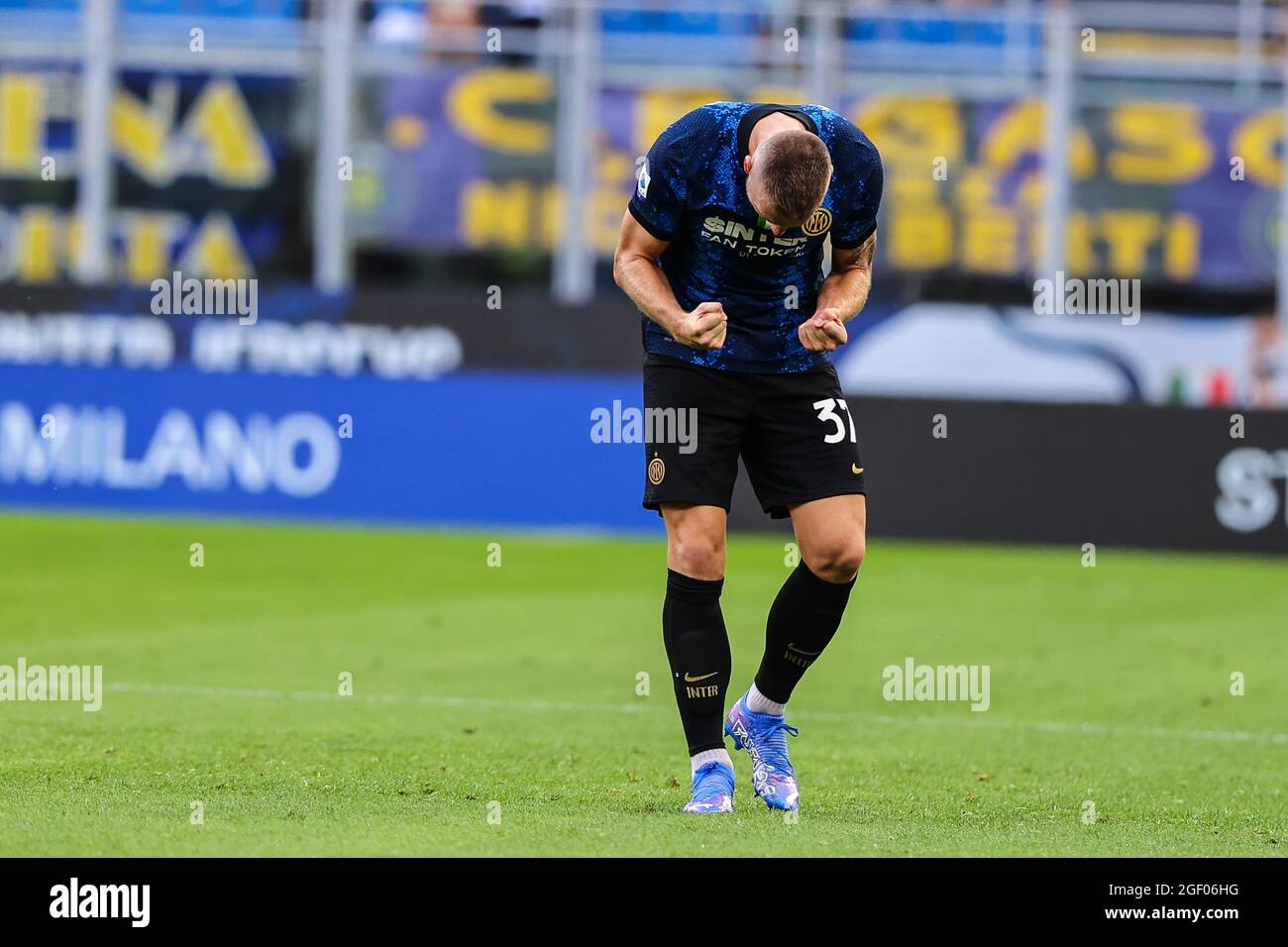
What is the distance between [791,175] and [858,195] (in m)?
0.67

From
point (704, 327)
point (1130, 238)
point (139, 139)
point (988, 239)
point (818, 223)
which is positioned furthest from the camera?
point (1130, 238)

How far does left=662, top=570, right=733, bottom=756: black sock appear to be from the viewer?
6.58 metres

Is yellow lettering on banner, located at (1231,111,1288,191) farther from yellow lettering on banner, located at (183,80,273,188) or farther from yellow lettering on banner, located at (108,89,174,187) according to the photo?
yellow lettering on banner, located at (108,89,174,187)

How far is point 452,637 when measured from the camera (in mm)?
11156

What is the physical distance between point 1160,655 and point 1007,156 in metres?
9.01

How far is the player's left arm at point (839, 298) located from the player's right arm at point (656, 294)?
0.28 meters

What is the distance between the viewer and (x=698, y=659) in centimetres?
661

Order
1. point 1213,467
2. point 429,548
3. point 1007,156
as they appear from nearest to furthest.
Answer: point 429,548, point 1213,467, point 1007,156

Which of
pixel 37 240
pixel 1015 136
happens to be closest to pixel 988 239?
pixel 1015 136

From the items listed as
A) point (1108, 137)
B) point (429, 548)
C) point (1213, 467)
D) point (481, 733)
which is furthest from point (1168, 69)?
point (481, 733)

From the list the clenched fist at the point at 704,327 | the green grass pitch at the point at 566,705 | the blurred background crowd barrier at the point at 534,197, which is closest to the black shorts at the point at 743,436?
the clenched fist at the point at 704,327

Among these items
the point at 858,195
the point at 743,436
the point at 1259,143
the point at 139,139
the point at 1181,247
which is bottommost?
the point at 743,436

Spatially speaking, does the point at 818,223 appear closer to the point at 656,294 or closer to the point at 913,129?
the point at 656,294
